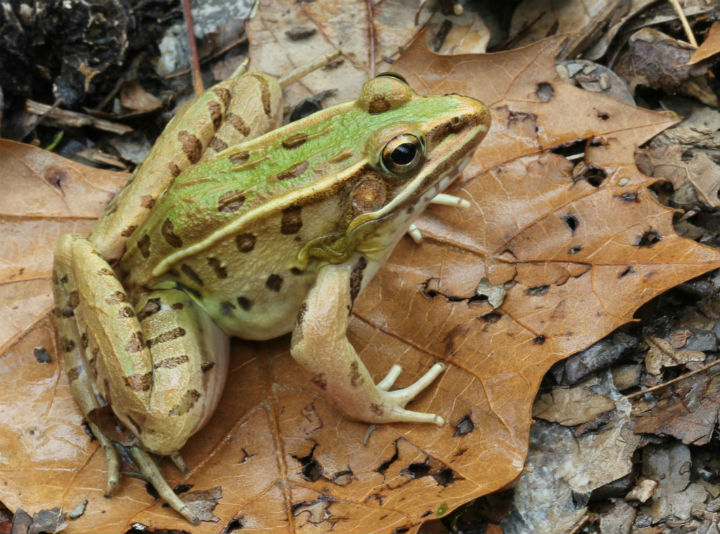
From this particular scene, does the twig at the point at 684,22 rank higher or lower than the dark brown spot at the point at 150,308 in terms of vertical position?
higher

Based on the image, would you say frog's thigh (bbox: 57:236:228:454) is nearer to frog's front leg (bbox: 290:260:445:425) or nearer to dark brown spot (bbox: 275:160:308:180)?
frog's front leg (bbox: 290:260:445:425)

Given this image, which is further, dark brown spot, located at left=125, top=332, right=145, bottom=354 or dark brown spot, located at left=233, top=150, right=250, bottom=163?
dark brown spot, located at left=233, top=150, right=250, bottom=163

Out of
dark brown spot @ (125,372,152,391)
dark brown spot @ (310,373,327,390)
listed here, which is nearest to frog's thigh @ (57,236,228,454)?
dark brown spot @ (125,372,152,391)

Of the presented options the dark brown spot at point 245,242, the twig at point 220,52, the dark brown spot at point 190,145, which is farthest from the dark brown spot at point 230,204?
the twig at point 220,52

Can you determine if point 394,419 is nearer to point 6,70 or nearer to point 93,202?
point 93,202

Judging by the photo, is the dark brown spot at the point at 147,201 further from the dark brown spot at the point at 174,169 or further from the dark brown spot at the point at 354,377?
the dark brown spot at the point at 354,377

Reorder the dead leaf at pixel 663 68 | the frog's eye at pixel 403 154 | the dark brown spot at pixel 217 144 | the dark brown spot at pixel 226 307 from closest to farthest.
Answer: the frog's eye at pixel 403 154 → the dark brown spot at pixel 226 307 → the dark brown spot at pixel 217 144 → the dead leaf at pixel 663 68

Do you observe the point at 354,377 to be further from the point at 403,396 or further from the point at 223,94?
the point at 223,94
